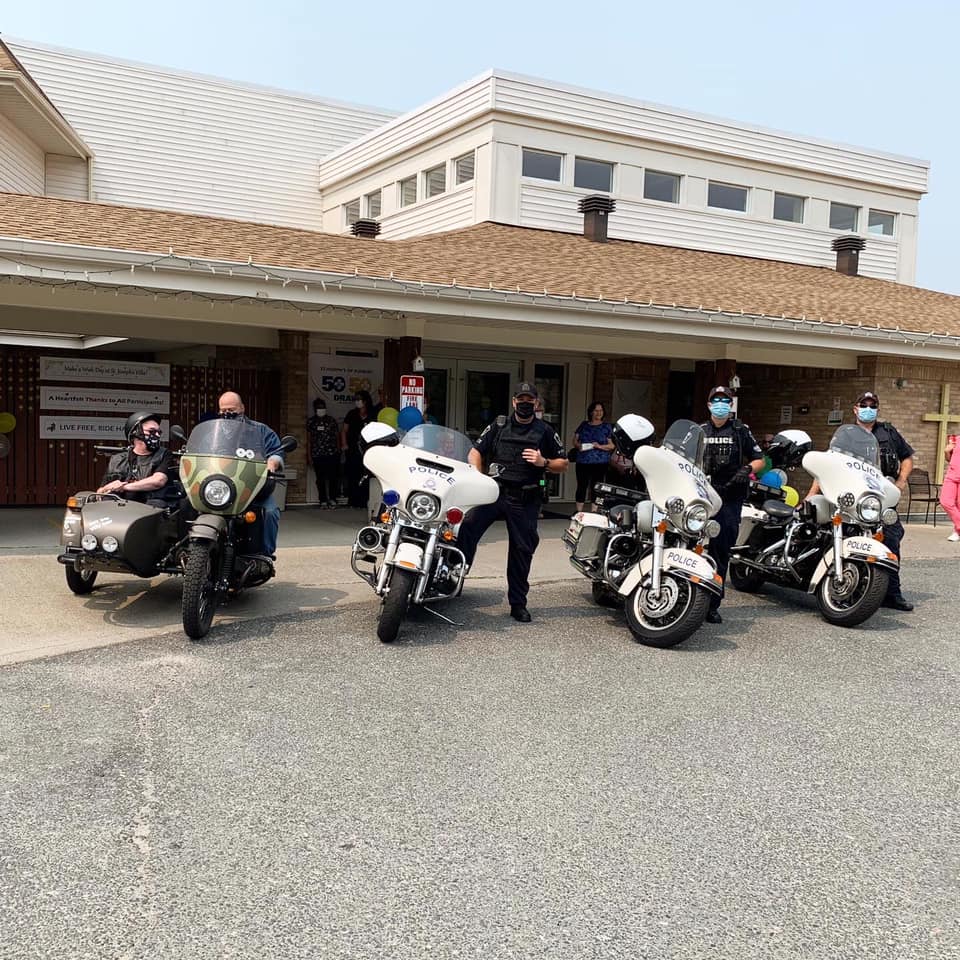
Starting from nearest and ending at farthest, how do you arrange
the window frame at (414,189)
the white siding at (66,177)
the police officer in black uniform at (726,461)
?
the police officer in black uniform at (726,461)
the white siding at (66,177)
the window frame at (414,189)

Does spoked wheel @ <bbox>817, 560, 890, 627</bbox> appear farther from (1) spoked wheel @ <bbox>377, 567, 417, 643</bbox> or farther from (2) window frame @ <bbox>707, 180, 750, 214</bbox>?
(2) window frame @ <bbox>707, 180, 750, 214</bbox>

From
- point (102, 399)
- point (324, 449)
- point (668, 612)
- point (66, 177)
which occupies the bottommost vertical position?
point (668, 612)

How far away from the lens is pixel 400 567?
580 cm

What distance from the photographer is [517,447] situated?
6.68 meters

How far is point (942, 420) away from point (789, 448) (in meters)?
8.67

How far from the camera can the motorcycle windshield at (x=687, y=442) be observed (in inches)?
256

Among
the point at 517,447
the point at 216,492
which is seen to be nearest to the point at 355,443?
the point at 517,447

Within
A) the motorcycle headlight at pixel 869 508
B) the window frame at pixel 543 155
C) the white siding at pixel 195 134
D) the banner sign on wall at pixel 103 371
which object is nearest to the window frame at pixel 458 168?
the window frame at pixel 543 155

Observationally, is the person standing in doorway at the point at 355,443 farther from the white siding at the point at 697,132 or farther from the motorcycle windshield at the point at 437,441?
the white siding at the point at 697,132

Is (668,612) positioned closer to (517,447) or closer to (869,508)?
(517,447)

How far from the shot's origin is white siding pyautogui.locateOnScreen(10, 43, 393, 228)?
19.6 metres

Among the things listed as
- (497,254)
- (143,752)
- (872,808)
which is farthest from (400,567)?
(497,254)

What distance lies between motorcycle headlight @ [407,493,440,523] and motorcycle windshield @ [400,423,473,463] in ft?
1.21

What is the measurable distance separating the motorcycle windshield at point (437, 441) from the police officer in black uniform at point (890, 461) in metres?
2.98
